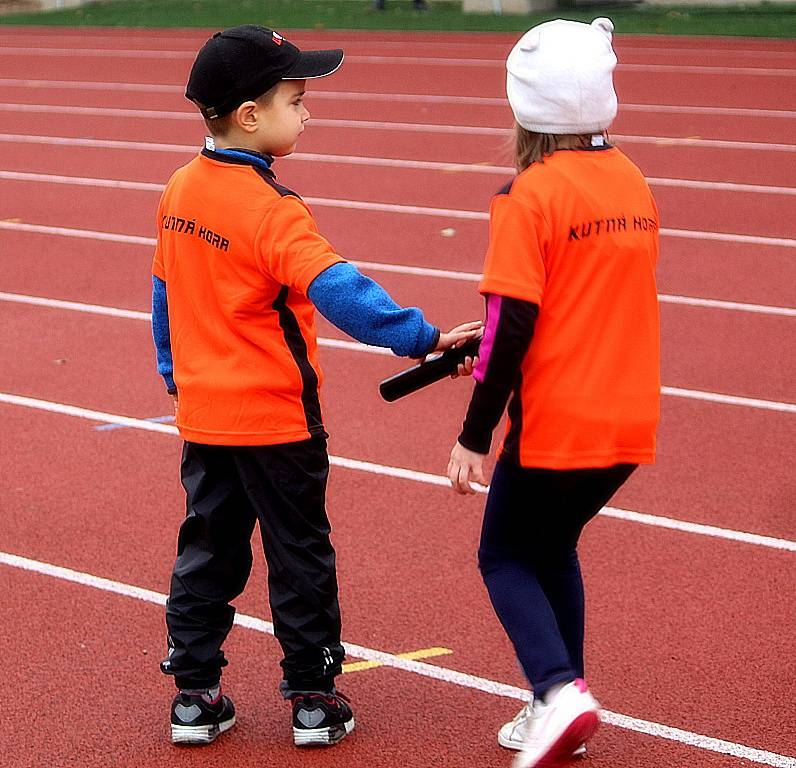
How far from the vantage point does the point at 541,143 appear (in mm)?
3168

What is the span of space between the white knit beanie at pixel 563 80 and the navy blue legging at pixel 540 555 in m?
0.79

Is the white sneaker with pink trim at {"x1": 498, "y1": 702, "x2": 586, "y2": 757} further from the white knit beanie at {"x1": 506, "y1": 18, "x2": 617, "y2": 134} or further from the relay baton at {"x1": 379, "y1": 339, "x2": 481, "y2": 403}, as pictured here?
the white knit beanie at {"x1": 506, "y1": 18, "x2": 617, "y2": 134}

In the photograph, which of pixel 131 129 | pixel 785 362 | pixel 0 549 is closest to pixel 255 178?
pixel 0 549

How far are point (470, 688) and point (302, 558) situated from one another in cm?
73

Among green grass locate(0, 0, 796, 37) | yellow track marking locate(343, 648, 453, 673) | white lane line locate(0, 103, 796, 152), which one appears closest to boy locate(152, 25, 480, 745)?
yellow track marking locate(343, 648, 453, 673)

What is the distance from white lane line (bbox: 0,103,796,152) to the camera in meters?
12.7

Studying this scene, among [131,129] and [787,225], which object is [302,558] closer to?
[787,225]

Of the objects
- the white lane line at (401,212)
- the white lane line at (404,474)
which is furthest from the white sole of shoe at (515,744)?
the white lane line at (401,212)

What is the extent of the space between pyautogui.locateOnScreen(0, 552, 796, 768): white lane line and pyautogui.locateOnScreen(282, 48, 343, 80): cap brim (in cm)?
170

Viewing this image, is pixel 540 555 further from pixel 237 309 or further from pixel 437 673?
pixel 237 309

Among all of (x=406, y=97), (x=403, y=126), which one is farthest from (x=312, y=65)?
(x=406, y=97)

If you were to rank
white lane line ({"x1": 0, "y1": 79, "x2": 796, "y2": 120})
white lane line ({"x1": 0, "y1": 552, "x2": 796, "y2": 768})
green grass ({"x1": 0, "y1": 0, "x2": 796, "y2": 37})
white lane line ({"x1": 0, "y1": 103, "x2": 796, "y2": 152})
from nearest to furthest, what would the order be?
1. white lane line ({"x1": 0, "y1": 552, "x2": 796, "y2": 768})
2. white lane line ({"x1": 0, "y1": 103, "x2": 796, "y2": 152})
3. white lane line ({"x1": 0, "y1": 79, "x2": 796, "y2": 120})
4. green grass ({"x1": 0, "y1": 0, "x2": 796, "y2": 37})

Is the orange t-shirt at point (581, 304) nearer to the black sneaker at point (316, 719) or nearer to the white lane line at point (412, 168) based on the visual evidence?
the black sneaker at point (316, 719)

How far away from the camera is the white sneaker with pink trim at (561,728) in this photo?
301cm
